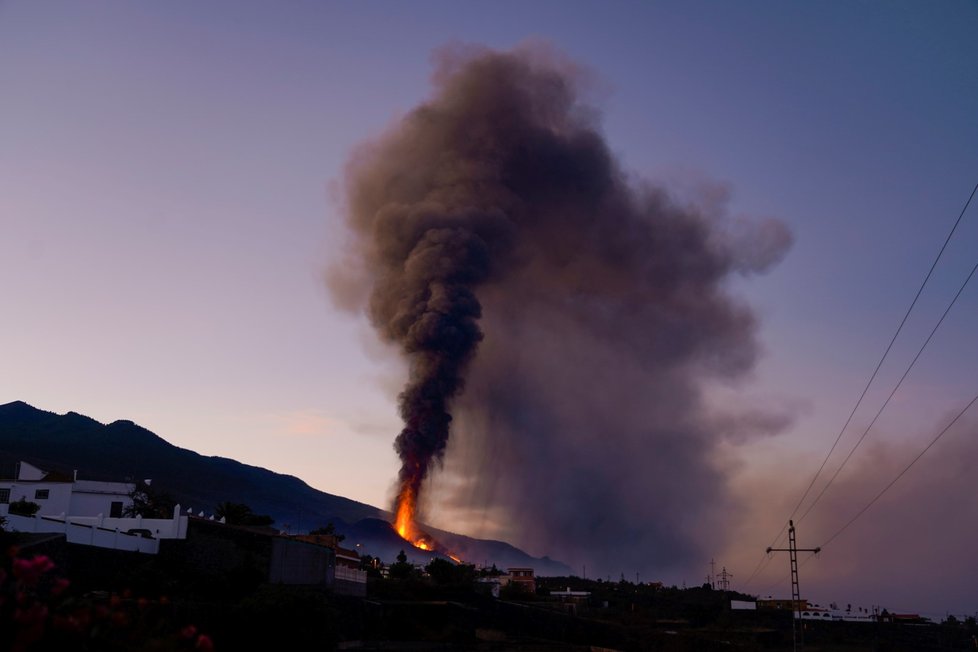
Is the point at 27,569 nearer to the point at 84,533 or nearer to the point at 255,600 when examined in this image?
the point at 255,600

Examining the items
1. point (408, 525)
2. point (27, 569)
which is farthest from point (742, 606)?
point (27, 569)

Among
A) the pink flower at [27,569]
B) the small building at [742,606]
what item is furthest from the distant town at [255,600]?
the small building at [742,606]

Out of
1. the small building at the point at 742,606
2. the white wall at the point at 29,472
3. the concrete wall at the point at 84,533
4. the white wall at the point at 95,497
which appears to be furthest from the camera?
the small building at the point at 742,606

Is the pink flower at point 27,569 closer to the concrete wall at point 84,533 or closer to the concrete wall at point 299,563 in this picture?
the concrete wall at point 84,533

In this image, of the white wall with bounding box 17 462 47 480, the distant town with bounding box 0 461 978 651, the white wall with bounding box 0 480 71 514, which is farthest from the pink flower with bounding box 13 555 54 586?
Result: the white wall with bounding box 17 462 47 480

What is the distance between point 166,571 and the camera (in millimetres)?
45125

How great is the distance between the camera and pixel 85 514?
61.0 metres

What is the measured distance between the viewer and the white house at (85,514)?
138 ft

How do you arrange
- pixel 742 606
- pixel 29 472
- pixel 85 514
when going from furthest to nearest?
pixel 742 606
pixel 29 472
pixel 85 514

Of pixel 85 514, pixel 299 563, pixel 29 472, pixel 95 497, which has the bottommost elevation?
pixel 299 563

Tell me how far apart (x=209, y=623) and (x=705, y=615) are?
6869 cm

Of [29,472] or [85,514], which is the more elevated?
[29,472]

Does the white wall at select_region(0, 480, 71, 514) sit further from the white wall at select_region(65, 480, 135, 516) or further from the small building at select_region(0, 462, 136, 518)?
the white wall at select_region(65, 480, 135, 516)

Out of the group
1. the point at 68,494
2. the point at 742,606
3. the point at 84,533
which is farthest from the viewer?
the point at 742,606
